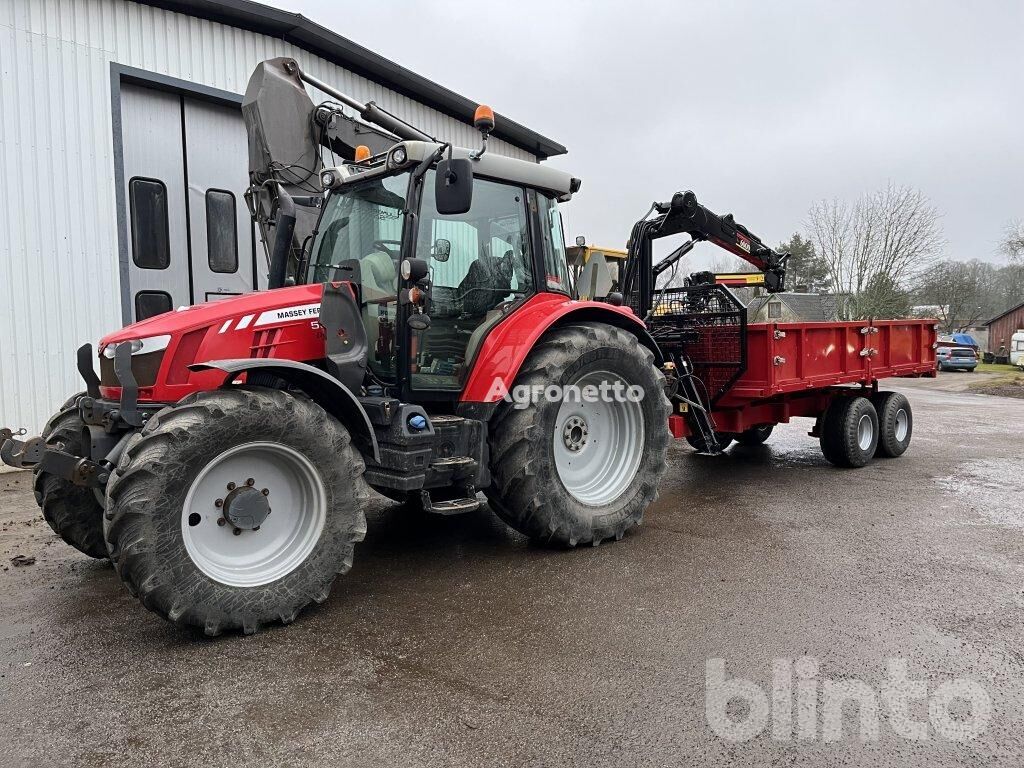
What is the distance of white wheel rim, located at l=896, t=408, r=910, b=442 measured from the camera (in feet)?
26.2

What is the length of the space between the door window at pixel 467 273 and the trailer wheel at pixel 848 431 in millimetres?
4260

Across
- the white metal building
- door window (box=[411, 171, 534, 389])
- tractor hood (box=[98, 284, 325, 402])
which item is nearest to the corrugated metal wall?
the white metal building

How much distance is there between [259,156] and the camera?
5348mm

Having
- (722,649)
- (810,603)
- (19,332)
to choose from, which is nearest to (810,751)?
(722,649)

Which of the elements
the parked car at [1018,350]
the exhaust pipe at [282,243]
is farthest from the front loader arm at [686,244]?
the parked car at [1018,350]

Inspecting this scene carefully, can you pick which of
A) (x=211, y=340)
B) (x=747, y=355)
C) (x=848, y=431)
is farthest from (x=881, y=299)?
(x=211, y=340)

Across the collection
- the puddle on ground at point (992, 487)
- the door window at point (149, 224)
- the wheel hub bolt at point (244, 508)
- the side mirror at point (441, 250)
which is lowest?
the puddle on ground at point (992, 487)

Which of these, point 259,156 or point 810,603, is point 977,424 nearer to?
point 810,603

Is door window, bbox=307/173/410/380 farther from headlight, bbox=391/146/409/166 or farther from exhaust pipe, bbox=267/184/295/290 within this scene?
exhaust pipe, bbox=267/184/295/290

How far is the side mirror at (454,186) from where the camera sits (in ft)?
12.3

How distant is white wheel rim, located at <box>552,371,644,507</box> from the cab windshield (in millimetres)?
1425

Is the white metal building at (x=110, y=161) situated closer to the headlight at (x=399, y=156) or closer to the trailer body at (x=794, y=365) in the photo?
the headlight at (x=399, y=156)

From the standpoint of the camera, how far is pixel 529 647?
3.21 metres

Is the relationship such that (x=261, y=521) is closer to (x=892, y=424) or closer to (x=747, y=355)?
(x=747, y=355)
